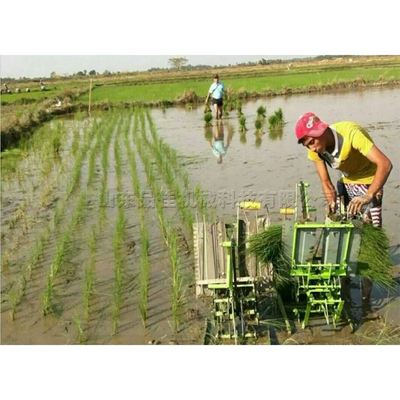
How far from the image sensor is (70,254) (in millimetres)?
4711

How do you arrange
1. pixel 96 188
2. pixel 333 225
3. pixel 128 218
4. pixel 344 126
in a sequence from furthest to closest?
1. pixel 96 188
2. pixel 128 218
3. pixel 344 126
4. pixel 333 225

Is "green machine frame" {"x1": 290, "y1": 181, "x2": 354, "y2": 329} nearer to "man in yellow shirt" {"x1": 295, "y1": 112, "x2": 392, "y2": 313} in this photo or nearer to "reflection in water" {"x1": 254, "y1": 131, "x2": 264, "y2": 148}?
"man in yellow shirt" {"x1": 295, "y1": 112, "x2": 392, "y2": 313}

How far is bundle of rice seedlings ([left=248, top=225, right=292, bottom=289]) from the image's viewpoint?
10.9ft

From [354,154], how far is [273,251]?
82 centimetres

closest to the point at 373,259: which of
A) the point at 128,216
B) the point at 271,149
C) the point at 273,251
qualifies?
the point at 273,251

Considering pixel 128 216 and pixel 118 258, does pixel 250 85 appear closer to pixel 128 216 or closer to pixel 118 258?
pixel 128 216

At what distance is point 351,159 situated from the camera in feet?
11.2

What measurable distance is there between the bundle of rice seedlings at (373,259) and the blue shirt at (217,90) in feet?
29.2

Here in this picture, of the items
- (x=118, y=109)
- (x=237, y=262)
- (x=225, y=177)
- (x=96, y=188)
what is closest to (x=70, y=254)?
(x=237, y=262)

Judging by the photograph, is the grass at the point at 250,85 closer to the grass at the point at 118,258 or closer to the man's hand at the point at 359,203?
the grass at the point at 118,258

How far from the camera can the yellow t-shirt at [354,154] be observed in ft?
10.4

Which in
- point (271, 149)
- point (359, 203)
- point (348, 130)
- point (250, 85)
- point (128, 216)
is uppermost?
point (348, 130)

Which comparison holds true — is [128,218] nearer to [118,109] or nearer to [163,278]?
[163,278]

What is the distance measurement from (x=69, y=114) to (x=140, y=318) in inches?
574
